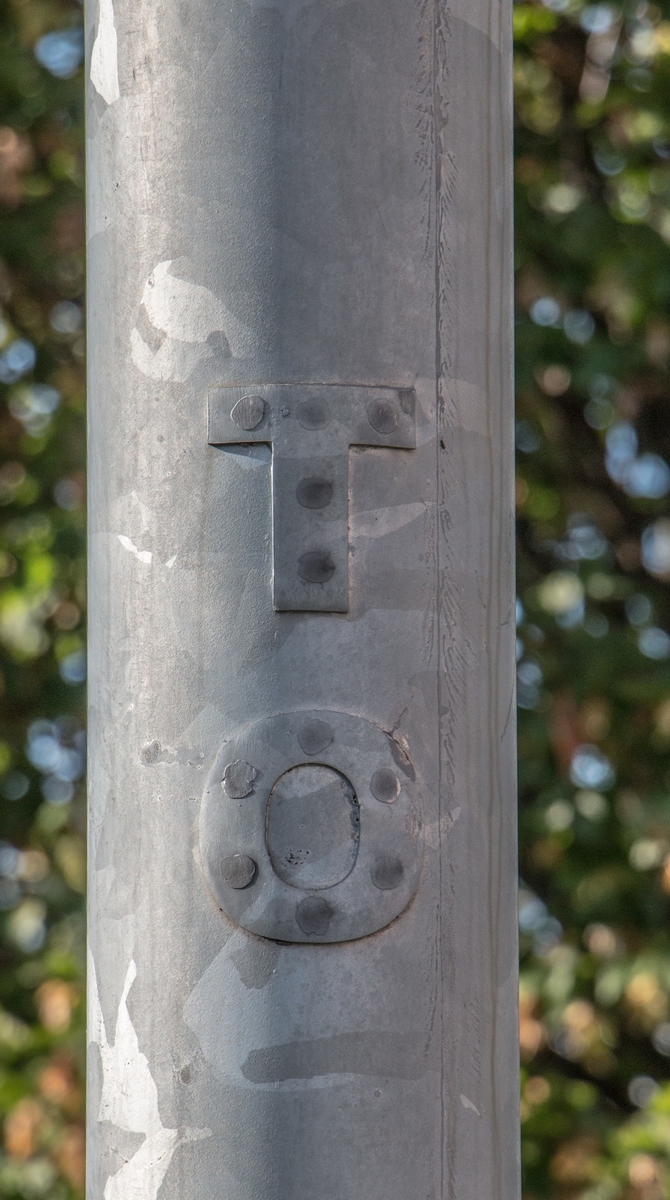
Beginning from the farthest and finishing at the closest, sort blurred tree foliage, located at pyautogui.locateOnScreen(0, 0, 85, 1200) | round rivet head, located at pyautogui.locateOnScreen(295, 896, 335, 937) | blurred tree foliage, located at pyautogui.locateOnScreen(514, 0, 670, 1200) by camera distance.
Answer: blurred tree foliage, located at pyautogui.locateOnScreen(0, 0, 85, 1200) < blurred tree foliage, located at pyautogui.locateOnScreen(514, 0, 670, 1200) < round rivet head, located at pyautogui.locateOnScreen(295, 896, 335, 937)

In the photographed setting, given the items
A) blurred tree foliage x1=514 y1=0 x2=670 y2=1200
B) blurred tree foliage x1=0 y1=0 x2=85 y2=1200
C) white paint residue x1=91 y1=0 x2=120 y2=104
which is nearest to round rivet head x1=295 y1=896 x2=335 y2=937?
white paint residue x1=91 y1=0 x2=120 y2=104

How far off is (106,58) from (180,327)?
0.24 metres

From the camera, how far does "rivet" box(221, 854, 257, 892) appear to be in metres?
0.96

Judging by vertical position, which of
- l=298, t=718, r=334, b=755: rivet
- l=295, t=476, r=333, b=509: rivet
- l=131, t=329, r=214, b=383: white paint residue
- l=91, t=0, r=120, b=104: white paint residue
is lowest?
l=298, t=718, r=334, b=755: rivet

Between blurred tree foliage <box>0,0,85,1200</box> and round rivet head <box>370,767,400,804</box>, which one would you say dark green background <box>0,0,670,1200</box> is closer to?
blurred tree foliage <box>0,0,85,1200</box>

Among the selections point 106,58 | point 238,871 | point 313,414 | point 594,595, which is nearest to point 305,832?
point 238,871

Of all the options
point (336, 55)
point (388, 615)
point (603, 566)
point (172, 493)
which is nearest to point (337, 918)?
point (388, 615)

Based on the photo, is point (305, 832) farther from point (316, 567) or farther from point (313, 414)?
point (313, 414)

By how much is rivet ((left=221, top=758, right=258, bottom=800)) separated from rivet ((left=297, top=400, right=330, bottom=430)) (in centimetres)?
23

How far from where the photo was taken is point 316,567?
983mm

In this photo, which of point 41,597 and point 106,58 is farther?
point 41,597

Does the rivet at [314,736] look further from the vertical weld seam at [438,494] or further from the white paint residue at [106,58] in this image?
the white paint residue at [106,58]

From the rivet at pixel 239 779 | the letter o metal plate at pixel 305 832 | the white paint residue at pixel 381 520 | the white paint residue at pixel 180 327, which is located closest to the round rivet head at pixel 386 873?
the letter o metal plate at pixel 305 832

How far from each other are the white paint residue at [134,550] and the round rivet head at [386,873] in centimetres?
27
